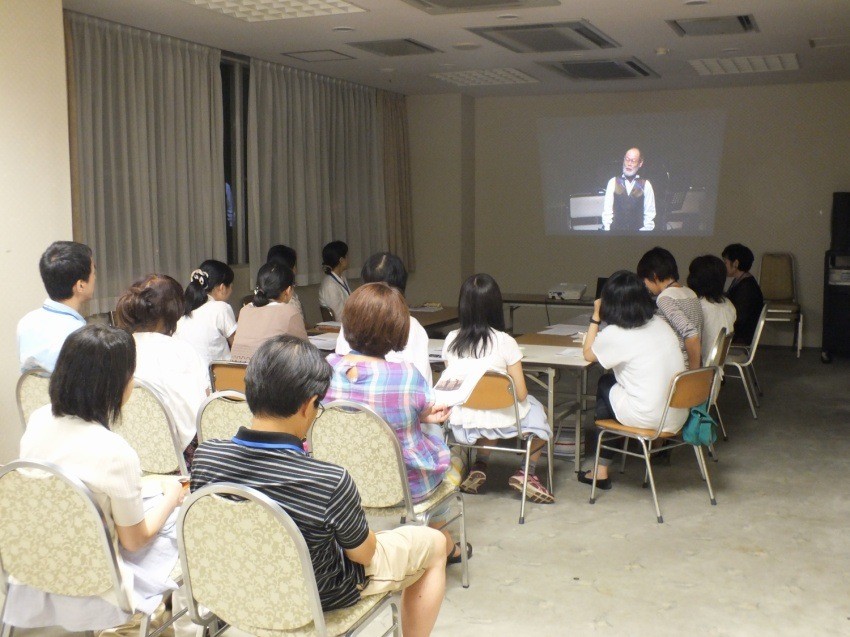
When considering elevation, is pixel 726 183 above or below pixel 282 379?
above

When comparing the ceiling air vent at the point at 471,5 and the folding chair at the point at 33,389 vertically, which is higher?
the ceiling air vent at the point at 471,5

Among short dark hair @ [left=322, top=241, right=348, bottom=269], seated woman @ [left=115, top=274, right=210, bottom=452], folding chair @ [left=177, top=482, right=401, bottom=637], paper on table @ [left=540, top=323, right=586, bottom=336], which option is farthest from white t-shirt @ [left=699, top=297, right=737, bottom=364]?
folding chair @ [left=177, top=482, right=401, bottom=637]

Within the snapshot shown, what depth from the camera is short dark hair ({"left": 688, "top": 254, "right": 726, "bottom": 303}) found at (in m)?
5.39

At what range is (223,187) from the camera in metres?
6.66

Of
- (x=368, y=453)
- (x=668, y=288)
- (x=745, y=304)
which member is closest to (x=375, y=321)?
(x=368, y=453)

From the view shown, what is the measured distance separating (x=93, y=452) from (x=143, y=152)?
4.22 m

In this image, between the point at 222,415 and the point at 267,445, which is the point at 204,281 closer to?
the point at 222,415

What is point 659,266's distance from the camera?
4801mm

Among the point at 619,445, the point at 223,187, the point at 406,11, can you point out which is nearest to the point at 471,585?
the point at 619,445

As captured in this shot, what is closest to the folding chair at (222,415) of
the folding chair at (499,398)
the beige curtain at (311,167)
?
the folding chair at (499,398)

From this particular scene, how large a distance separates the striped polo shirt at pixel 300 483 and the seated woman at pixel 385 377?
0.83 meters

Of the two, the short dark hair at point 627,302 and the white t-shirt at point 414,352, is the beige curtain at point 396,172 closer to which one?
the short dark hair at point 627,302

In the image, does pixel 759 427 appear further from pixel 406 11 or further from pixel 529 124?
pixel 529 124

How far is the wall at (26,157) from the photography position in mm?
4113
